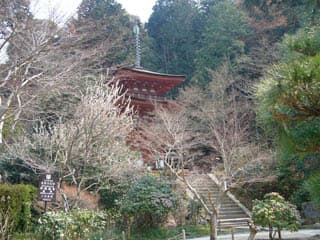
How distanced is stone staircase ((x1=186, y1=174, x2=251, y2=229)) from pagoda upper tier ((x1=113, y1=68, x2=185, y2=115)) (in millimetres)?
3816

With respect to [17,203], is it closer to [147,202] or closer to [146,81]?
[147,202]

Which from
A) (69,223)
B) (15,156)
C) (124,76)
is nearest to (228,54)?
(124,76)

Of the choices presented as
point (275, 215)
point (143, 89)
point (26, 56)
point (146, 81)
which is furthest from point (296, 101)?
point (143, 89)

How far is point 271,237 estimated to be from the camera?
8531 millimetres

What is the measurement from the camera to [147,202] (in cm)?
1117

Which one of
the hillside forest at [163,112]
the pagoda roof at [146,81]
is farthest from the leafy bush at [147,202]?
the pagoda roof at [146,81]

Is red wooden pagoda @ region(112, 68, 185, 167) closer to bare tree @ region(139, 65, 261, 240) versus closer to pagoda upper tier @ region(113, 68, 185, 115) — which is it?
pagoda upper tier @ region(113, 68, 185, 115)

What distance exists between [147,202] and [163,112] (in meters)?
4.57

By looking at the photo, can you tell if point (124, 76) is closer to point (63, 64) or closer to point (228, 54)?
point (228, 54)

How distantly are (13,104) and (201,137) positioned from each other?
9.18 m

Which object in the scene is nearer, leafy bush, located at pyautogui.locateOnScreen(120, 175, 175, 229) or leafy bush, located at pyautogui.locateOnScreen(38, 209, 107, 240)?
leafy bush, located at pyautogui.locateOnScreen(38, 209, 107, 240)

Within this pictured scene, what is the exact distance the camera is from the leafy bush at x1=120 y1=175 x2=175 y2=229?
440 inches

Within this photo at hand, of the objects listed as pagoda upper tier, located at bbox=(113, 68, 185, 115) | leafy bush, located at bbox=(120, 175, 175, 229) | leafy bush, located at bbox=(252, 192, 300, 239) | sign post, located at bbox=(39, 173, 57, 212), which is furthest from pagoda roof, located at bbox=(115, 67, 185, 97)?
leafy bush, located at bbox=(252, 192, 300, 239)

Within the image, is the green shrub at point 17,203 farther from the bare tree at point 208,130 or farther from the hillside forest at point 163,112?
the bare tree at point 208,130
